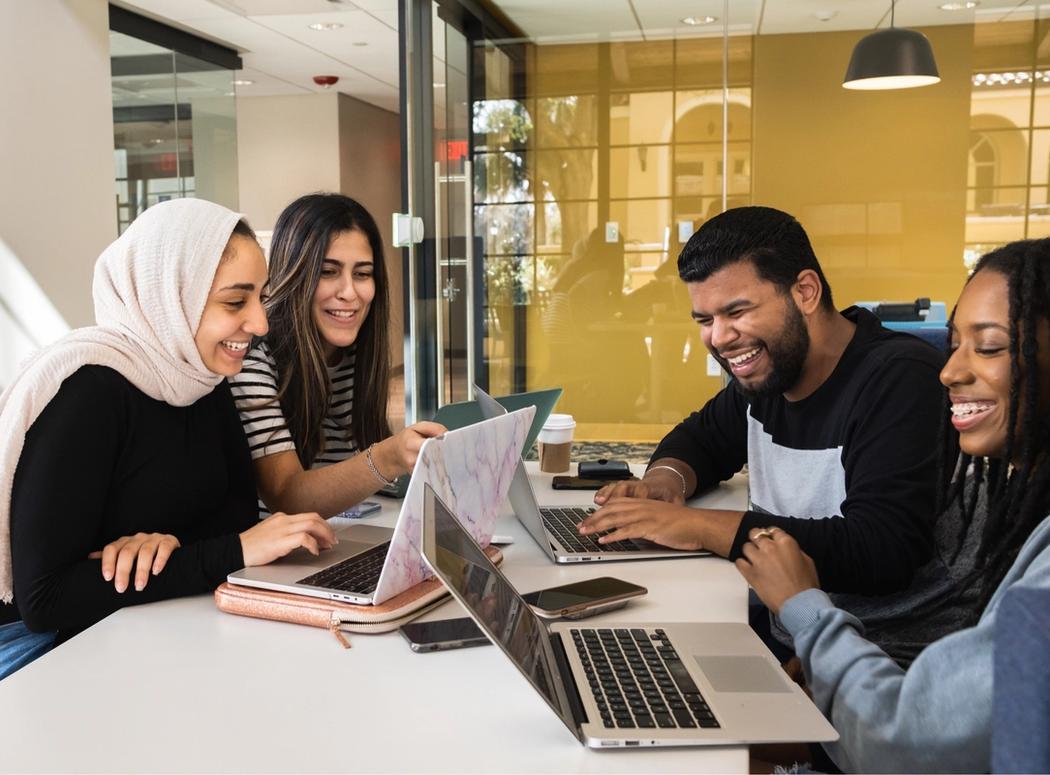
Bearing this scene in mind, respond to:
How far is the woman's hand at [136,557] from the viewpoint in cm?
141

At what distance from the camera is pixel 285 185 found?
31.1ft

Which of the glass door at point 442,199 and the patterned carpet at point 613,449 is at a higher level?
the glass door at point 442,199

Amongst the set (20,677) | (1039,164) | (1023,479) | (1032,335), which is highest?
(1039,164)

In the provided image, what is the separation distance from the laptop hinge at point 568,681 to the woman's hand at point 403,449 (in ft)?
1.94

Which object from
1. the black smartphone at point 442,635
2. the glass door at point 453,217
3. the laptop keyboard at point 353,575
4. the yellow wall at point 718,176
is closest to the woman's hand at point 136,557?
the laptop keyboard at point 353,575

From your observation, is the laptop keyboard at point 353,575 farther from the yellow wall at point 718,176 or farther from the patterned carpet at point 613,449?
the yellow wall at point 718,176

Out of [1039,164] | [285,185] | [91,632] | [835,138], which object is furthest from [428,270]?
[285,185]

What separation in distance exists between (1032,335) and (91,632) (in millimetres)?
1269

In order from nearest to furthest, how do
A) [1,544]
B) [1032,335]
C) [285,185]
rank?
[1032,335] < [1,544] < [285,185]

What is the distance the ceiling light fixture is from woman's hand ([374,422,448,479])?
13.3 ft

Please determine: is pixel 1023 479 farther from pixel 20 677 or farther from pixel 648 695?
pixel 20 677

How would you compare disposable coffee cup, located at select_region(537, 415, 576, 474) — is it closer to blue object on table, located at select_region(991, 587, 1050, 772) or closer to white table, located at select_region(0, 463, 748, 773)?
white table, located at select_region(0, 463, 748, 773)

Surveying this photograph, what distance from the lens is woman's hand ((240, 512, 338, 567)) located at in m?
1.46

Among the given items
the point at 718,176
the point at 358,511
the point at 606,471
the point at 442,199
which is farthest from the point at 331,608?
the point at 718,176
